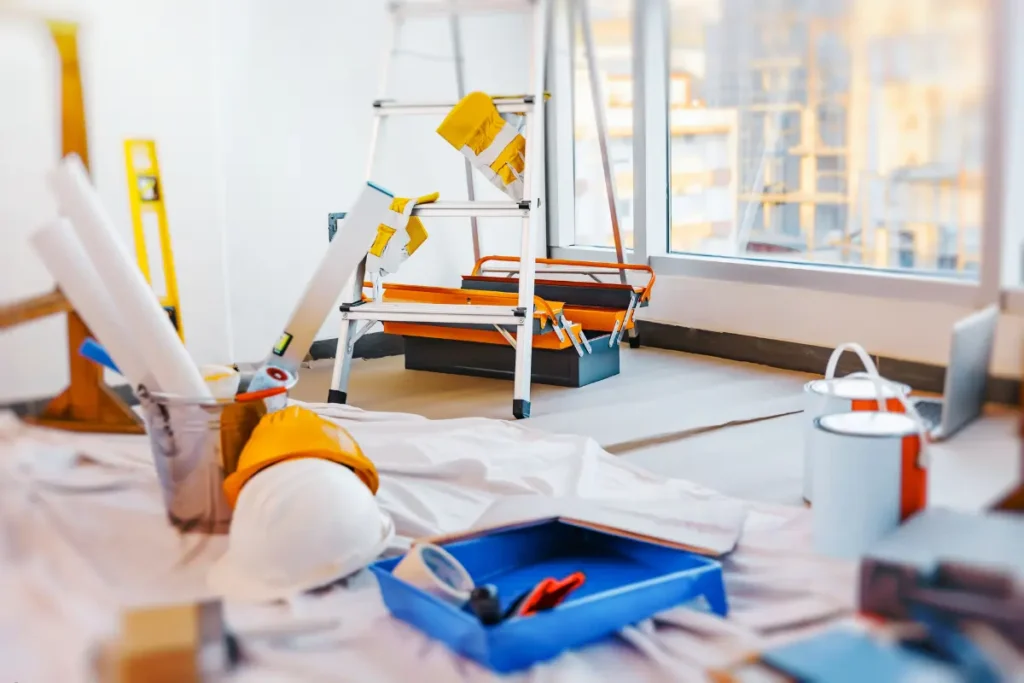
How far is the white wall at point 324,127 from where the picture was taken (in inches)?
66.9

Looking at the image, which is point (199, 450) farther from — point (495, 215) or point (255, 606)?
point (495, 215)

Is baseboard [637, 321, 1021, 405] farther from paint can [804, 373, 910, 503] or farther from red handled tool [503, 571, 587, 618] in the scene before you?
red handled tool [503, 571, 587, 618]

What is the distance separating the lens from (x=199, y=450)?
3.14ft

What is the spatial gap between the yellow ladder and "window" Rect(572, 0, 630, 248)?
74 centimetres

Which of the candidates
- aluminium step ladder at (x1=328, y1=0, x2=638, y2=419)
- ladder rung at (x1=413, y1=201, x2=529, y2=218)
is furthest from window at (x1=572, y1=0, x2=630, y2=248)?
ladder rung at (x1=413, y1=201, x2=529, y2=218)

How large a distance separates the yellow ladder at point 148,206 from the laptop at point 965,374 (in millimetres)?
A: 646

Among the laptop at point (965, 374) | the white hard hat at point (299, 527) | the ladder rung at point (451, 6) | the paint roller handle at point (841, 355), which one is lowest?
the white hard hat at point (299, 527)

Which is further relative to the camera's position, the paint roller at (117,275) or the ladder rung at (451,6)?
the ladder rung at (451,6)

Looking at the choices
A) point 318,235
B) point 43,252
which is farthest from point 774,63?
point 318,235

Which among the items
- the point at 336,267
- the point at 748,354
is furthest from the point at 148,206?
the point at 748,354

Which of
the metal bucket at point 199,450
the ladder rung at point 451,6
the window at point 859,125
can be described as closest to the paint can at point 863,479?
the window at point 859,125

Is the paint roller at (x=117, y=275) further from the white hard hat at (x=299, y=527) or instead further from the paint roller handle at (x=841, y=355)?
the paint roller handle at (x=841, y=355)

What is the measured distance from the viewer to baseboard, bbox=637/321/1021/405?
433 millimetres

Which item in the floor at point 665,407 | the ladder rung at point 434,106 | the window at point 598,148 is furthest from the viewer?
the window at point 598,148
